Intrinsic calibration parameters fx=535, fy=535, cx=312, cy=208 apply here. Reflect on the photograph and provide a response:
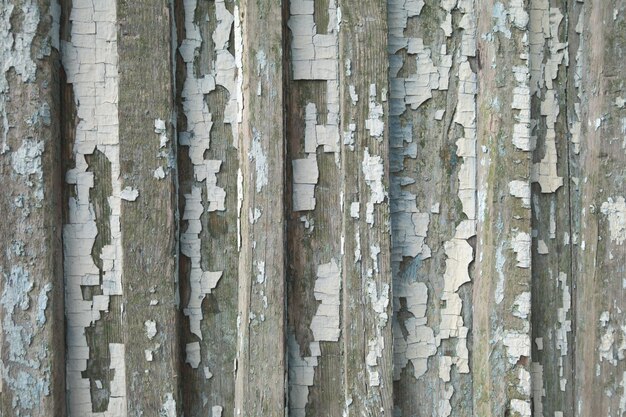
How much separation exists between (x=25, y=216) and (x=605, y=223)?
58.8 inches

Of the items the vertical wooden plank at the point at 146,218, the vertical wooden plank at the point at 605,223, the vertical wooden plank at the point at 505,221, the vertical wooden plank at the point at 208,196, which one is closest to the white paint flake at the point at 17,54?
the vertical wooden plank at the point at 146,218

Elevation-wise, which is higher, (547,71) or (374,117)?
(547,71)

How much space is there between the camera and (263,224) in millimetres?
1357

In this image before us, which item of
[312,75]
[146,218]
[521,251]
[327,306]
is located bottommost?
[327,306]

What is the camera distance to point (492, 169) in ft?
4.65

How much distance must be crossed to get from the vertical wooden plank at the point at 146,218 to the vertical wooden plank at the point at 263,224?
7.3 inches

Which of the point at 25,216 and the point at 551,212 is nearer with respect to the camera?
the point at 25,216

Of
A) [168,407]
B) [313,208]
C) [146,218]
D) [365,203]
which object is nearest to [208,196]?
[146,218]

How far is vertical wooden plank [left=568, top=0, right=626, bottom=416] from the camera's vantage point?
1.42 meters

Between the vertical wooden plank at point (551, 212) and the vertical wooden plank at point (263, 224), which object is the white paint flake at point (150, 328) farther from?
the vertical wooden plank at point (551, 212)

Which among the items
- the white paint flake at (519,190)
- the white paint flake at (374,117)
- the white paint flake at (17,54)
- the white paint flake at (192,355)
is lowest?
the white paint flake at (192,355)

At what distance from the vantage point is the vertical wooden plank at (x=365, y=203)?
1.39 metres

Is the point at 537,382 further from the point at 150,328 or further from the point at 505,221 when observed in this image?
the point at 150,328

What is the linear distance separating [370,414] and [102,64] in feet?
3.71
